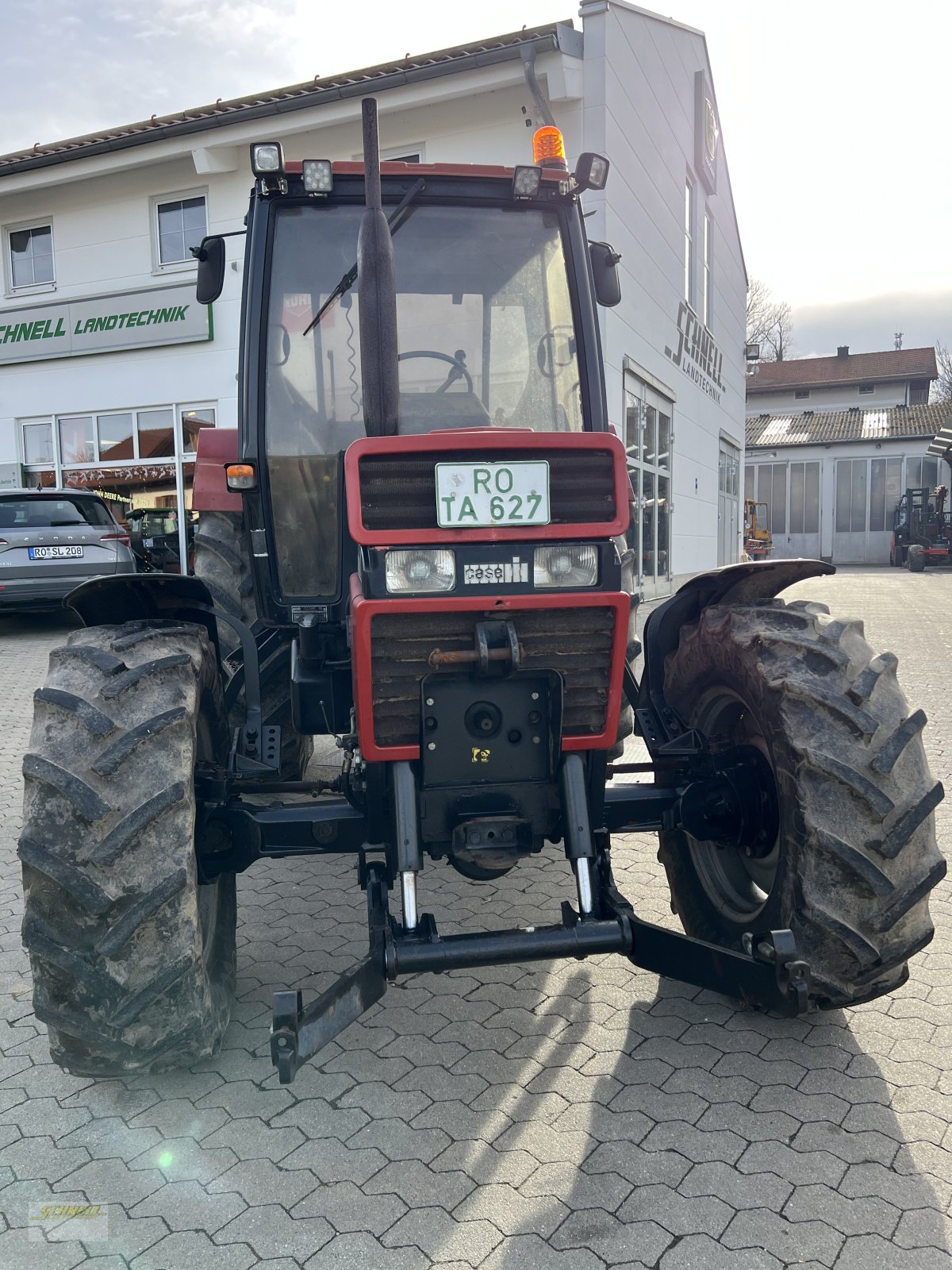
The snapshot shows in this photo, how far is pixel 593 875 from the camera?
2787 millimetres

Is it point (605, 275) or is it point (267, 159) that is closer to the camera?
point (267, 159)

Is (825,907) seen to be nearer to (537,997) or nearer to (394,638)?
(537,997)

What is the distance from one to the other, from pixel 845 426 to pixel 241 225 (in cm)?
3272

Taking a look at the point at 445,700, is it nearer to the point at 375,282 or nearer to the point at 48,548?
the point at 375,282

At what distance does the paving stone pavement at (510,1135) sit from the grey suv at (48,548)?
29.2 feet

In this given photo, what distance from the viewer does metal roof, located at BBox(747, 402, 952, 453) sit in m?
36.4

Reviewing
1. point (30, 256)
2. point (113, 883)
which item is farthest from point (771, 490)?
point (113, 883)

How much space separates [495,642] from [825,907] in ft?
3.68

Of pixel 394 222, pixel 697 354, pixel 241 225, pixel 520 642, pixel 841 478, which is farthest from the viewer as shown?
pixel 841 478

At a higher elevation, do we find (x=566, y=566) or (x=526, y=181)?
(x=526, y=181)

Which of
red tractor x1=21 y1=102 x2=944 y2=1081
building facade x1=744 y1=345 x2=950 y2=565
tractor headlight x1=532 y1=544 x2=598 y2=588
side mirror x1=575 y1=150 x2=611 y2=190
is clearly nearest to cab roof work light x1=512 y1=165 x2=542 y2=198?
red tractor x1=21 y1=102 x2=944 y2=1081

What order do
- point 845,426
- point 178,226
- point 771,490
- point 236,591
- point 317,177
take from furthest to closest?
point 845,426 < point 771,490 < point 178,226 < point 236,591 < point 317,177

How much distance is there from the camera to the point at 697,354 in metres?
17.4

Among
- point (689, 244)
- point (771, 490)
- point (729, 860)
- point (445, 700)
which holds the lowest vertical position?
point (729, 860)
